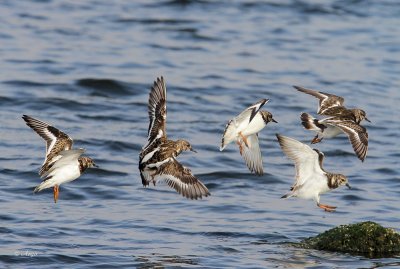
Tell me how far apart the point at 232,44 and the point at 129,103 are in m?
5.21

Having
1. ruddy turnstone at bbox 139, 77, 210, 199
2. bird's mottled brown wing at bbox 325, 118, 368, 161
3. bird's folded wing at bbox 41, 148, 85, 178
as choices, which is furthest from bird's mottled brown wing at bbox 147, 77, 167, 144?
bird's mottled brown wing at bbox 325, 118, 368, 161

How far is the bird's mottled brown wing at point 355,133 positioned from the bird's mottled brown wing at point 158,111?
1.88 metres

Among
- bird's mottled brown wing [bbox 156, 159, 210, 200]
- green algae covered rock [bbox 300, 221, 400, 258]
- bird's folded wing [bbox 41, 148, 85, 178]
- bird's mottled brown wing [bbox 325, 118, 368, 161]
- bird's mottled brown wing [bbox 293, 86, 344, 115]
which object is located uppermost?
bird's mottled brown wing [bbox 293, 86, 344, 115]

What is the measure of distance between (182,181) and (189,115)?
8661 mm

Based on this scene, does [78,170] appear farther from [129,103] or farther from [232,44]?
[232,44]

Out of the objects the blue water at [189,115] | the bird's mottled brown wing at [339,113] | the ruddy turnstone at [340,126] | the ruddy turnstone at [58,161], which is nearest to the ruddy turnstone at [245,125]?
the ruddy turnstone at [340,126]

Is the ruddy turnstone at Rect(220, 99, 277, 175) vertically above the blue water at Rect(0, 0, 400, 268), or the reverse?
the ruddy turnstone at Rect(220, 99, 277, 175)

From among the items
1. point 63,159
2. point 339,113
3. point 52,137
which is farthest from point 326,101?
point 63,159

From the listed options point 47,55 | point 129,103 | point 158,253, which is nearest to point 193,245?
point 158,253

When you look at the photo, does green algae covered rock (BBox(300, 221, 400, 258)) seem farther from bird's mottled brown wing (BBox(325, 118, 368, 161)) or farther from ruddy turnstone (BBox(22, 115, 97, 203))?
ruddy turnstone (BBox(22, 115, 97, 203))

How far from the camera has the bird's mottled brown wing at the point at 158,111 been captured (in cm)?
1139

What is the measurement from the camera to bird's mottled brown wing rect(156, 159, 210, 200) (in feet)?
34.6

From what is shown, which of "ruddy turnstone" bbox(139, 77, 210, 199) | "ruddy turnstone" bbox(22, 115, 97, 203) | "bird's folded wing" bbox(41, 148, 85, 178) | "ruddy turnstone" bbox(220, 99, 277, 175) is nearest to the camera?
"bird's folded wing" bbox(41, 148, 85, 178)

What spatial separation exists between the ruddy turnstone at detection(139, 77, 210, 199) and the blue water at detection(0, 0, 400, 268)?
0.91 metres
